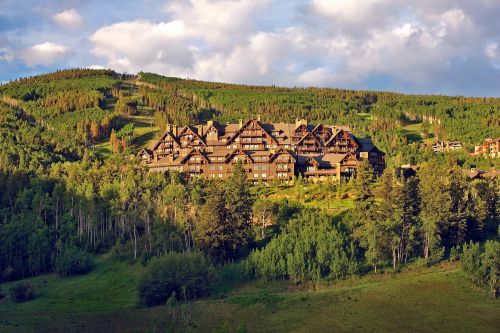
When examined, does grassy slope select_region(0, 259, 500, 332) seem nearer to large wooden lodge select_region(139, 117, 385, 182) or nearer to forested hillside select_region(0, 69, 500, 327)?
forested hillside select_region(0, 69, 500, 327)

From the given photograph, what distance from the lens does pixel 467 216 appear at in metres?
108

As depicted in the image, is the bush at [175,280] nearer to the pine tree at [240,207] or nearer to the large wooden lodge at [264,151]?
the pine tree at [240,207]

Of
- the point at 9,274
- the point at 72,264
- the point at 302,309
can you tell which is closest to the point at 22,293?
the point at 72,264

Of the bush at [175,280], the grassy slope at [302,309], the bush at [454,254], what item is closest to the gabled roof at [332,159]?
the bush at [454,254]

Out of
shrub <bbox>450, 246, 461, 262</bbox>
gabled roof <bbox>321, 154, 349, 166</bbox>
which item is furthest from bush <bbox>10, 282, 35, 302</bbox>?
gabled roof <bbox>321, 154, 349, 166</bbox>

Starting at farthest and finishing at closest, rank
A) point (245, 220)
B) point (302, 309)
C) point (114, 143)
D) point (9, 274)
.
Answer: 1. point (114, 143)
2. point (9, 274)
3. point (245, 220)
4. point (302, 309)

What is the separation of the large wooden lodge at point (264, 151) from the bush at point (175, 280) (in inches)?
1879

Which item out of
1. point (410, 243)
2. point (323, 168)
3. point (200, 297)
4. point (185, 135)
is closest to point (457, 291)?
point (410, 243)

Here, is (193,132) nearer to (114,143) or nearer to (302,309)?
(114,143)

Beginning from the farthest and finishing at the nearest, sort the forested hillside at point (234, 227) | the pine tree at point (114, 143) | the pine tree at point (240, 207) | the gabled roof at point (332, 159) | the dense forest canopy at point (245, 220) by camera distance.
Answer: the pine tree at point (114, 143) < the gabled roof at point (332, 159) < the pine tree at point (240, 207) < the dense forest canopy at point (245, 220) < the forested hillside at point (234, 227)

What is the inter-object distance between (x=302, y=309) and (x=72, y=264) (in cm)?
4549

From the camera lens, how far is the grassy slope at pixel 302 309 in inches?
3253

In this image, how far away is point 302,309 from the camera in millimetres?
87562

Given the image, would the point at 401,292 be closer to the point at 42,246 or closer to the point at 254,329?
the point at 254,329
